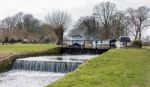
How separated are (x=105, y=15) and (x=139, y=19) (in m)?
11.5

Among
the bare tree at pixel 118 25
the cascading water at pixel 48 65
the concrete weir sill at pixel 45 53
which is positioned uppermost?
the bare tree at pixel 118 25

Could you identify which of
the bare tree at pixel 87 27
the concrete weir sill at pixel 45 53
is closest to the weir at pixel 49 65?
the concrete weir sill at pixel 45 53

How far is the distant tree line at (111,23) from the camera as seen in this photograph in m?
60.5

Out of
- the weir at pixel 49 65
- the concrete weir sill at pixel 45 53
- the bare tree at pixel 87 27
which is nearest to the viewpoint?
the weir at pixel 49 65

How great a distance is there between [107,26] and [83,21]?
9796 mm

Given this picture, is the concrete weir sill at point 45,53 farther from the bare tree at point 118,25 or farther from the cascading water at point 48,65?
the bare tree at point 118,25

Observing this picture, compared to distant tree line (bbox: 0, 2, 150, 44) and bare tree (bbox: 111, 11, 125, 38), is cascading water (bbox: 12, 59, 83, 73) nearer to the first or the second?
distant tree line (bbox: 0, 2, 150, 44)

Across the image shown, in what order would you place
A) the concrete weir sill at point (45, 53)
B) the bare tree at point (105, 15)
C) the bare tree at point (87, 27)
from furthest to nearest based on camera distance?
1. the bare tree at point (87, 27)
2. the bare tree at point (105, 15)
3. the concrete weir sill at point (45, 53)

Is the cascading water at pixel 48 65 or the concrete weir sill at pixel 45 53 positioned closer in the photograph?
the cascading water at pixel 48 65

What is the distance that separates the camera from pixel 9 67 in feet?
81.8

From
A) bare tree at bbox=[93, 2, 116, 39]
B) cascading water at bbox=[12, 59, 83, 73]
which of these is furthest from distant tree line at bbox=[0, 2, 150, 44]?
cascading water at bbox=[12, 59, 83, 73]

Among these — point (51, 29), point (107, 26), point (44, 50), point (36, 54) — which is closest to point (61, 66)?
point (36, 54)

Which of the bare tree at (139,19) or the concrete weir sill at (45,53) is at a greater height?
the bare tree at (139,19)

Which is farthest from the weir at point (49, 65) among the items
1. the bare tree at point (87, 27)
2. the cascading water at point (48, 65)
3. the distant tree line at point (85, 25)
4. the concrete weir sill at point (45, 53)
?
the bare tree at point (87, 27)
